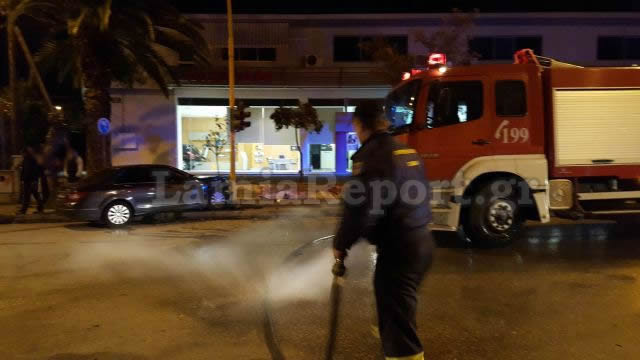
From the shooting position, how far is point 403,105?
348 inches

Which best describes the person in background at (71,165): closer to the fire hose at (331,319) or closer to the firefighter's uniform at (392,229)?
the fire hose at (331,319)

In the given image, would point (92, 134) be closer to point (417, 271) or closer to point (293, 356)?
point (293, 356)

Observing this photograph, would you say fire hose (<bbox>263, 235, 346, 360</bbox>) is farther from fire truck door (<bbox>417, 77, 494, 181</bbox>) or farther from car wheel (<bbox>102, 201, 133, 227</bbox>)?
car wheel (<bbox>102, 201, 133, 227</bbox>)

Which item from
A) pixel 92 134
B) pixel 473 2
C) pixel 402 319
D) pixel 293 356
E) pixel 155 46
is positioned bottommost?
pixel 293 356

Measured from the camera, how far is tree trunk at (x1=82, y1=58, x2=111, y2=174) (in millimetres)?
15672

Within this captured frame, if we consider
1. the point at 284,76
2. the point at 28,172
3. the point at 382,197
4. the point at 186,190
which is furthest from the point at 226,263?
the point at 284,76

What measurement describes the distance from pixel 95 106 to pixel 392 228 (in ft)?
47.0

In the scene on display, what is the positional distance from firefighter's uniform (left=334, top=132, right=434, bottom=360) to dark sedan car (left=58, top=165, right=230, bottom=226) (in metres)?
10.1

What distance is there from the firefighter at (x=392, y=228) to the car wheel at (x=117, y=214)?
10.1 meters

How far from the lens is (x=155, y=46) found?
17.3m

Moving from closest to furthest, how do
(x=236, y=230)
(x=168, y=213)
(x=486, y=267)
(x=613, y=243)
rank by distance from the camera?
(x=486, y=267)
(x=613, y=243)
(x=236, y=230)
(x=168, y=213)

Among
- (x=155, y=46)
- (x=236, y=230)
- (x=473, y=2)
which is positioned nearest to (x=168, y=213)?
(x=236, y=230)

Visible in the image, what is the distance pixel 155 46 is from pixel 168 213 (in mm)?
5978

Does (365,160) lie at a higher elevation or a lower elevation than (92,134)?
lower
